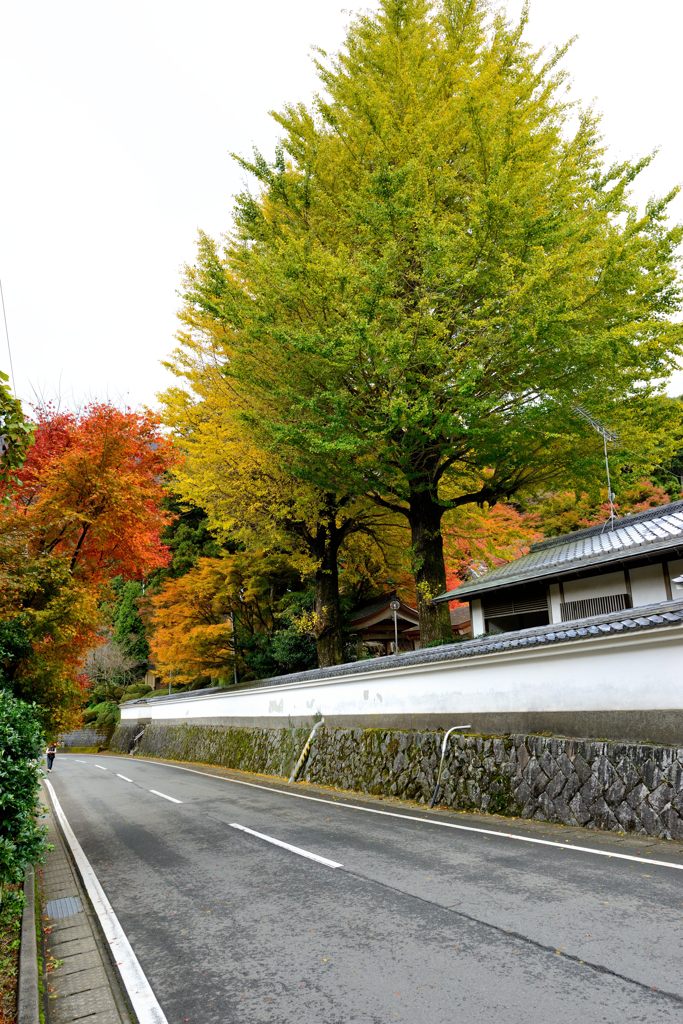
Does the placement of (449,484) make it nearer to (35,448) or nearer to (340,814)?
(340,814)

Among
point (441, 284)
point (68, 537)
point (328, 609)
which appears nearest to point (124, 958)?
point (68, 537)

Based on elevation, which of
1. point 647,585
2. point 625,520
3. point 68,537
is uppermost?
point 625,520

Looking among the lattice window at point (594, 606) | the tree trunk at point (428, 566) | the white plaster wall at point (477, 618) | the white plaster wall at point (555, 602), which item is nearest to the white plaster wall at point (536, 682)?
the tree trunk at point (428, 566)

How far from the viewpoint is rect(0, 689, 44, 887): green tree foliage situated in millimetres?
4914

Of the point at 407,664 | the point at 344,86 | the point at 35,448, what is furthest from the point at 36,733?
the point at 344,86

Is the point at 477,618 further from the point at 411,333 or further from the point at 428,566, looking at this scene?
the point at 411,333

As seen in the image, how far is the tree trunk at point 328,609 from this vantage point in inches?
777

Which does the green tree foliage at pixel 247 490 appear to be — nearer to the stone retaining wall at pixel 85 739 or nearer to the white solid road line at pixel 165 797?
the white solid road line at pixel 165 797

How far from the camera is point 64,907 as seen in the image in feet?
20.7

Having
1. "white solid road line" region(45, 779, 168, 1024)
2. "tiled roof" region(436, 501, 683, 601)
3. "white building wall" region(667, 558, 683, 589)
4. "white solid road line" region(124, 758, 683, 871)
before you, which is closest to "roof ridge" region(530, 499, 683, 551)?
"tiled roof" region(436, 501, 683, 601)

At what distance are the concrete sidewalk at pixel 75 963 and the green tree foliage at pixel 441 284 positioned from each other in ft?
27.2

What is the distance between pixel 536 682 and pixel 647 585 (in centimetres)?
375

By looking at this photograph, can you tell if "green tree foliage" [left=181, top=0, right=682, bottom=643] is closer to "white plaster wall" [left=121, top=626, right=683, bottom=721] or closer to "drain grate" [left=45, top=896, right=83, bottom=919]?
"white plaster wall" [left=121, top=626, right=683, bottom=721]

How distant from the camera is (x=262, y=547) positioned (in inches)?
758
